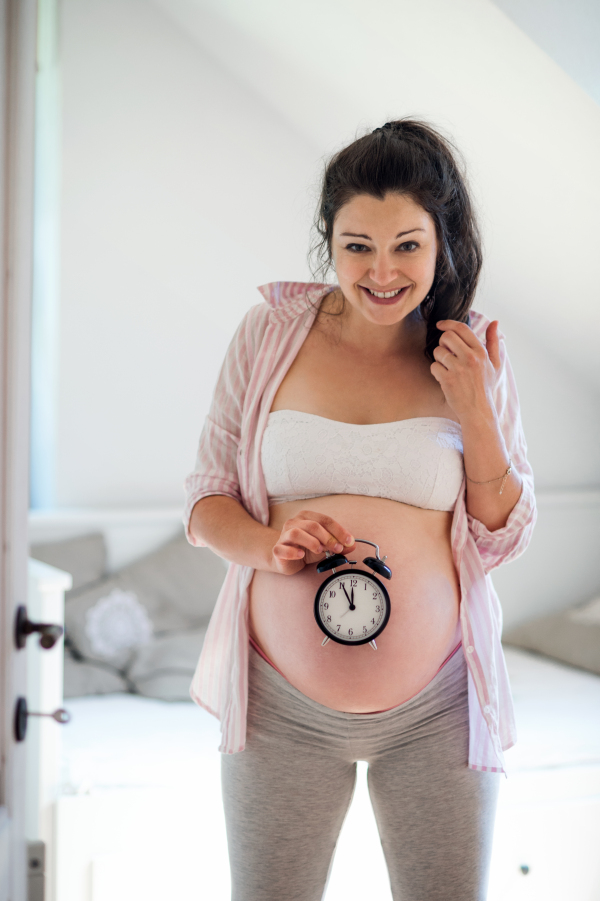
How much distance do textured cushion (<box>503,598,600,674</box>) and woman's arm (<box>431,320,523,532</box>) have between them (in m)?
1.54

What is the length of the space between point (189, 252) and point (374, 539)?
198 cm

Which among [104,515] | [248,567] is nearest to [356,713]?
[248,567]

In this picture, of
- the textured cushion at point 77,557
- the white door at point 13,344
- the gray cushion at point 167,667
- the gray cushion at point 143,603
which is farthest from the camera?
the textured cushion at point 77,557

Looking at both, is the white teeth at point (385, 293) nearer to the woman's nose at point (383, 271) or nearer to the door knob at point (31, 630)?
the woman's nose at point (383, 271)

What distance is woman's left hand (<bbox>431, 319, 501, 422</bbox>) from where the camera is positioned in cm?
101

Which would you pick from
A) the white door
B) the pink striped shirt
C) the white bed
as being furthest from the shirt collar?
the white bed

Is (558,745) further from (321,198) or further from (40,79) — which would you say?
(40,79)

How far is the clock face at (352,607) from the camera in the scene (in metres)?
0.96

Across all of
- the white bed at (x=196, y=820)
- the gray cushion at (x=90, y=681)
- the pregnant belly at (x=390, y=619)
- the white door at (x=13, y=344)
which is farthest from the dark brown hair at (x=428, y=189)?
the gray cushion at (x=90, y=681)

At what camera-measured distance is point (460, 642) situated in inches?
42.2

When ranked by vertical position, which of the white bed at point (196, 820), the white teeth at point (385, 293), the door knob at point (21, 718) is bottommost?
the white bed at point (196, 820)

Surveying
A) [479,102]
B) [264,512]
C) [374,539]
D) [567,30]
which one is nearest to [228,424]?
[264,512]

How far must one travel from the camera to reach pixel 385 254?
0.99m

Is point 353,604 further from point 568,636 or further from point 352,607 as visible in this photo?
point 568,636
